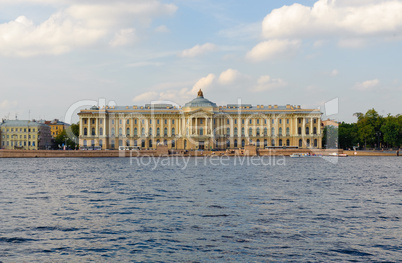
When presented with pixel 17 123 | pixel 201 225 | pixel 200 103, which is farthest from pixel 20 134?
pixel 201 225

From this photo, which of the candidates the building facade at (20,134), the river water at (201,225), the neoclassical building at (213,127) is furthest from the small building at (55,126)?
the river water at (201,225)

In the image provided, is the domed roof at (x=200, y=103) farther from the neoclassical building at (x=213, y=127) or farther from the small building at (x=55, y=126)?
the small building at (x=55, y=126)

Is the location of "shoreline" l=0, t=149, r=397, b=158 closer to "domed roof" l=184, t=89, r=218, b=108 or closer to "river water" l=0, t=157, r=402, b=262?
"domed roof" l=184, t=89, r=218, b=108

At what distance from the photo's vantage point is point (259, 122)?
360 feet

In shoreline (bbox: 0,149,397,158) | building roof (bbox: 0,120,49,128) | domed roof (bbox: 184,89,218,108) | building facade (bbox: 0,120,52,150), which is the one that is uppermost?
domed roof (bbox: 184,89,218,108)

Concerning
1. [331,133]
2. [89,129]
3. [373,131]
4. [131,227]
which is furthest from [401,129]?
[131,227]

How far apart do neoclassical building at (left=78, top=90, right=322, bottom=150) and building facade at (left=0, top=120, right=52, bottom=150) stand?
26965 mm

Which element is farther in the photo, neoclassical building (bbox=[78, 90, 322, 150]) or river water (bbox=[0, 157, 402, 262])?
neoclassical building (bbox=[78, 90, 322, 150])

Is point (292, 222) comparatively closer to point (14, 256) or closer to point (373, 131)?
point (14, 256)

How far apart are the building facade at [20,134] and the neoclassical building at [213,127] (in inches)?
1062

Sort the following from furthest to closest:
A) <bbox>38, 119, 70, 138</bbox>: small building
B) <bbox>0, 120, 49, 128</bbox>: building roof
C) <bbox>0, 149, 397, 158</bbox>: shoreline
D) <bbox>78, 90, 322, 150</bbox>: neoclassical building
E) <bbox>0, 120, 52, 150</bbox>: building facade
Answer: <bbox>38, 119, 70, 138</bbox>: small building, <bbox>0, 120, 49, 128</bbox>: building roof, <bbox>0, 120, 52, 150</bbox>: building facade, <bbox>78, 90, 322, 150</bbox>: neoclassical building, <bbox>0, 149, 397, 158</bbox>: shoreline

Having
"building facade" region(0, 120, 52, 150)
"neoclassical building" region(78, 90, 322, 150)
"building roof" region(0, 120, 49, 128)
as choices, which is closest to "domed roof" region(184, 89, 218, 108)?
"neoclassical building" region(78, 90, 322, 150)

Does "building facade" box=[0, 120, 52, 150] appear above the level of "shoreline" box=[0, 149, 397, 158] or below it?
above

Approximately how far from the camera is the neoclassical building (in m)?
109
